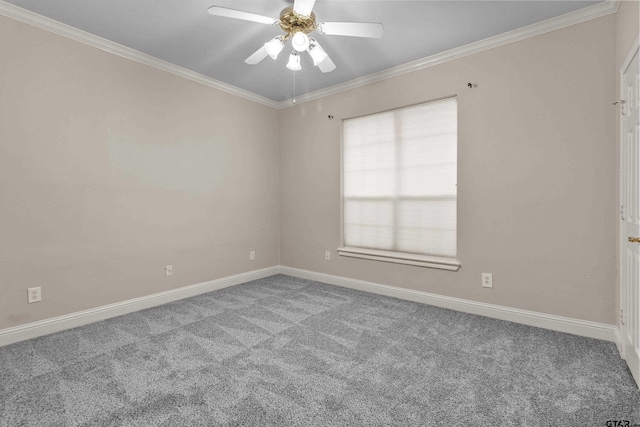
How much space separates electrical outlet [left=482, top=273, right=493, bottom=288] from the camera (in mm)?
2951

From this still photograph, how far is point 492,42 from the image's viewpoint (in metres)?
2.86

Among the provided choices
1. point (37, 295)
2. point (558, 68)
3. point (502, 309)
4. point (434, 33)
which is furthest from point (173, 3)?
point (502, 309)

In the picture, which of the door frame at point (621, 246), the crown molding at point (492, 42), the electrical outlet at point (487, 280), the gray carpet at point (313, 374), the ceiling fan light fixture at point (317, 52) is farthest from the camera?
the electrical outlet at point (487, 280)

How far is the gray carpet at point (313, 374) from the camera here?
159 centimetres

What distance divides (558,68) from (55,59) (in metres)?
4.22

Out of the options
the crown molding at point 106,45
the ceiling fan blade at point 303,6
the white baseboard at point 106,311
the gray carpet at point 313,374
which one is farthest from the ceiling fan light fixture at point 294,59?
the white baseboard at point 106,311

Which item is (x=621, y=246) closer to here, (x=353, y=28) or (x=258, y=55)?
(x=353, y=28)

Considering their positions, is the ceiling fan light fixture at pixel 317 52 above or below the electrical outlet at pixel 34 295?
above

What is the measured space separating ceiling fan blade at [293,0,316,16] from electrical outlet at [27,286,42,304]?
116 inches

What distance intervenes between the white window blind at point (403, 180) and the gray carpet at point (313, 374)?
93 cm

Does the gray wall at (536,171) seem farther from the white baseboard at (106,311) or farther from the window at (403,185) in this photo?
the white baseboard at (106,311)

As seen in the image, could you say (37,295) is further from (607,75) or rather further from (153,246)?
(607,75)

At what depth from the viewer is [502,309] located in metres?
2.88

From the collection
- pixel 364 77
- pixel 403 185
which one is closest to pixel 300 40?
pixel 364 77
